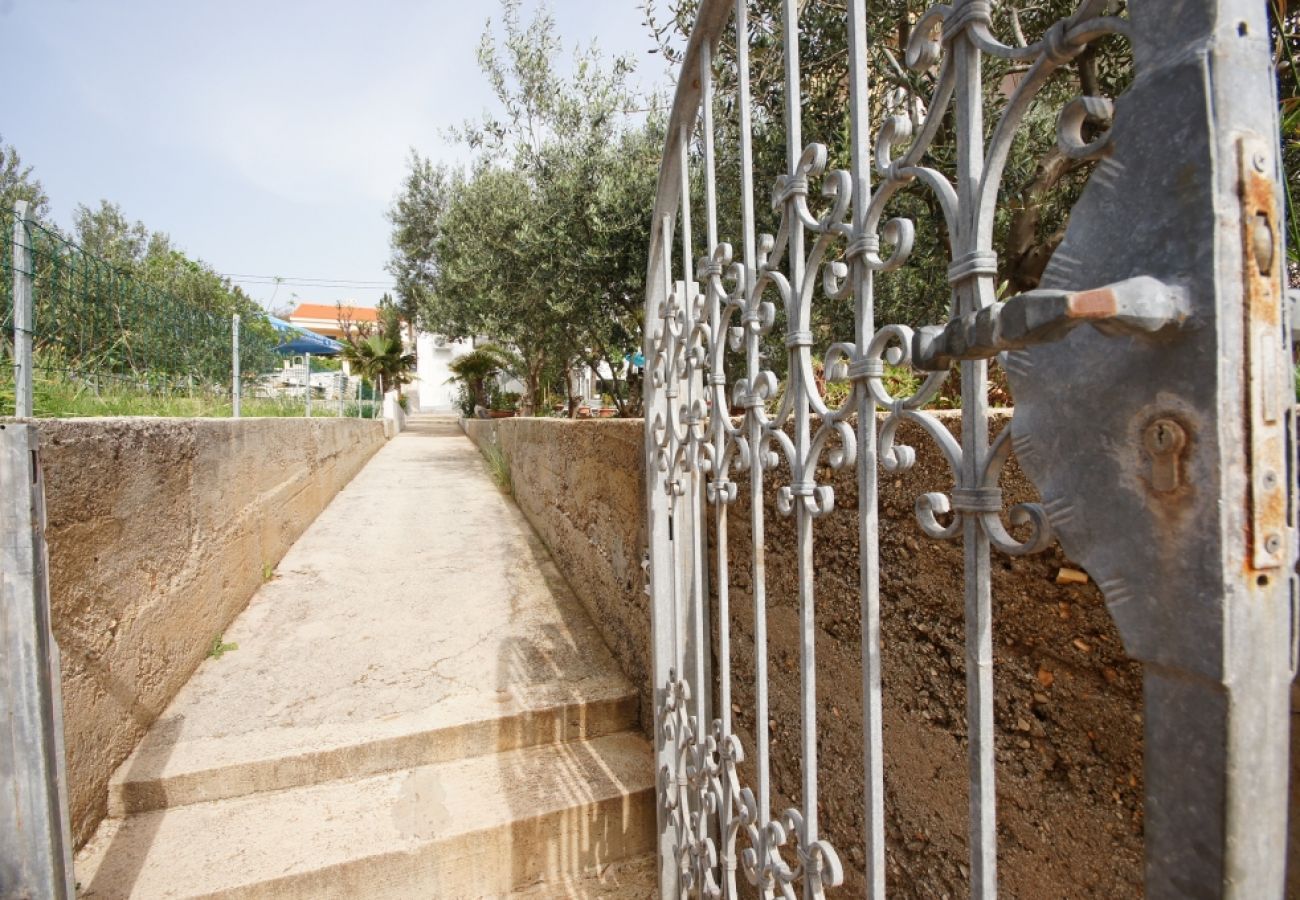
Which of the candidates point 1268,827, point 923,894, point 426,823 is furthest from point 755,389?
point 426,823

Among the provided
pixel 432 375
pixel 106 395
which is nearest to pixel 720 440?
pixel 106 395

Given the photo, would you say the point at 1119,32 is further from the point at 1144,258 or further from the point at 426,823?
the point at 426,823

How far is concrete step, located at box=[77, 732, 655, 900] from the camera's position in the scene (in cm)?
207

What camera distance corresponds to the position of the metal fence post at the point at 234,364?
454 centimetres

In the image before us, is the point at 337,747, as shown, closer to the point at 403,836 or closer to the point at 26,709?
the point at 403,836

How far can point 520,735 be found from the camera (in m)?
2.87

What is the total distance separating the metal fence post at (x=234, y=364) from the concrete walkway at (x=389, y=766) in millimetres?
1543

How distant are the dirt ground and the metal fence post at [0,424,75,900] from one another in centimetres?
177

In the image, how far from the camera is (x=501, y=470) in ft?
27.7

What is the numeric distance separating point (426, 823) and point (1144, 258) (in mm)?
2747

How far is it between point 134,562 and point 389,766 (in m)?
1.36

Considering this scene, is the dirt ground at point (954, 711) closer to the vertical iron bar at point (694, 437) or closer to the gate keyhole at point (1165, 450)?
the vertical iron bar at point (694, 437)

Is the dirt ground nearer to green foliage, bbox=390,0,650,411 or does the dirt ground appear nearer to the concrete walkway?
the concrete walkway

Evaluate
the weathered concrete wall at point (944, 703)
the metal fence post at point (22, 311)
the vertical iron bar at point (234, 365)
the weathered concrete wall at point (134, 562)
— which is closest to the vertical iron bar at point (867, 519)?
the weathered concrete wall at point (944, 703)
